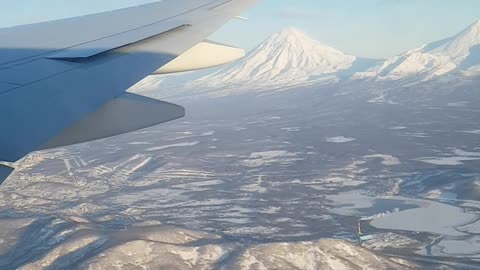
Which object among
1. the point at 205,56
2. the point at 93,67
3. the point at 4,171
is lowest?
the point at 4,171

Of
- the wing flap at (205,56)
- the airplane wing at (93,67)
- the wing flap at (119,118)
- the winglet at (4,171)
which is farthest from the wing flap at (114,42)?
the winglet at (4,171)

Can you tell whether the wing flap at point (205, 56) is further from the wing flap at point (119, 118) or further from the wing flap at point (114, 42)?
the wing flap at point (119, 118)

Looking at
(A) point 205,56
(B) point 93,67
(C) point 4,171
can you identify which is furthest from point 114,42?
(C) point 4,171

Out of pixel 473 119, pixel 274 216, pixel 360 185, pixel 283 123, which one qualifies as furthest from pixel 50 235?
pixel 473 119

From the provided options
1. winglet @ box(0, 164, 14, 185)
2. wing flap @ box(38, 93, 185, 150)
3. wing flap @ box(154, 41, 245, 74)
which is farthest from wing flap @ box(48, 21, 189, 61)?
winglet @ box(0, 164, 14, 185)

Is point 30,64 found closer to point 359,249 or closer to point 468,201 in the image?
point 359,249

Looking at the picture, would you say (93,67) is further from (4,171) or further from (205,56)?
(205,56)
